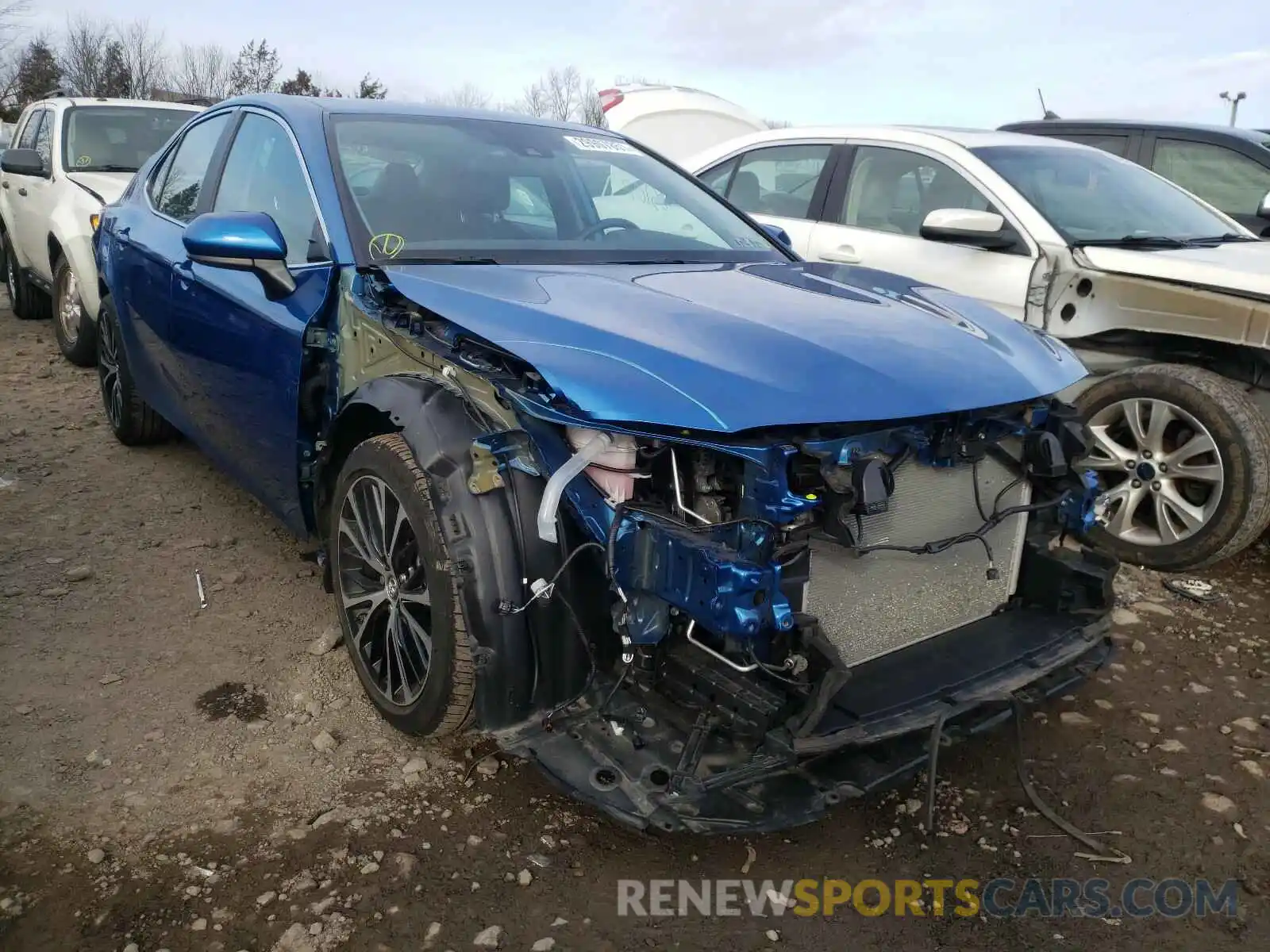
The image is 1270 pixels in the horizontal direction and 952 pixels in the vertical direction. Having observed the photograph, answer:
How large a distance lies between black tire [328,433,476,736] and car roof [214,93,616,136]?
50.9 inches

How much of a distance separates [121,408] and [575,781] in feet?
12.9

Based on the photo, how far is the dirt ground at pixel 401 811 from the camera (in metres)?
2.10

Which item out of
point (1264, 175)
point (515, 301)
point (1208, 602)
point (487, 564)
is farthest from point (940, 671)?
point (1264, 175)

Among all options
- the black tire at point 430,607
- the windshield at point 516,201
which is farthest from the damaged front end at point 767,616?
the windshield at point 516,201

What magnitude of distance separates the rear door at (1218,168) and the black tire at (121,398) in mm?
6024

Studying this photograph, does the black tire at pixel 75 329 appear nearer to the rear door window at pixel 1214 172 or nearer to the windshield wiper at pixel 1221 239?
the windshield wiper at pixel 1221 239

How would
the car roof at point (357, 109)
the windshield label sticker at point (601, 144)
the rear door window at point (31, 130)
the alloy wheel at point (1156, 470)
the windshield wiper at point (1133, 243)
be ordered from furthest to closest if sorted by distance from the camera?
the rear door window at point (31, 130) < the windshield wiper at point (1133, 243) < the alloy wheel at point (1156, 470) < the windshield label sticker at point (601, 144) < the car roof at point (357, 109)

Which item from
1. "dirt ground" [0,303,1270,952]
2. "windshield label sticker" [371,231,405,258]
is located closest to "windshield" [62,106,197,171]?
"dirt ground" [0,303,1270,952]

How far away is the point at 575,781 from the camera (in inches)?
81.7

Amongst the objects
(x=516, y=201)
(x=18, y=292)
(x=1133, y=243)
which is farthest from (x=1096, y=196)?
(x=18, y=292)

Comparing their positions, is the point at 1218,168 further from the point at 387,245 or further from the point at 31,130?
the point at 31,130

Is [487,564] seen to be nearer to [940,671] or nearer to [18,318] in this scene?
[940,671]

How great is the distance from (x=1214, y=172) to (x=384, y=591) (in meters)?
6.06

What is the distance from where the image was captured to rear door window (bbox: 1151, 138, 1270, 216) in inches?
239
